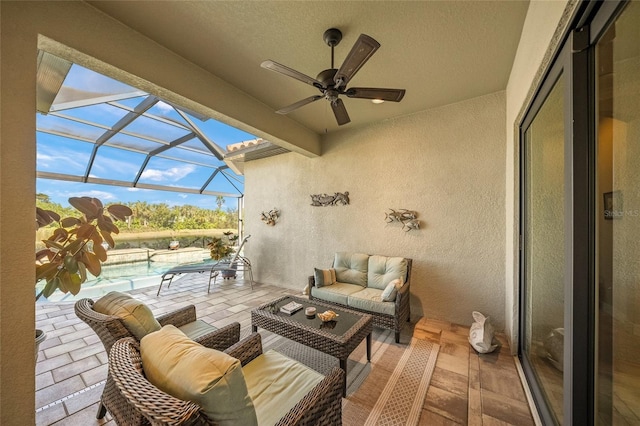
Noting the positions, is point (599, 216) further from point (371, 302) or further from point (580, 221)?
point (371, 302)

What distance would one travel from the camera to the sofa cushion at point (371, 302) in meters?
2.64

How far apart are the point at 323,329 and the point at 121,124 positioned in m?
5.13

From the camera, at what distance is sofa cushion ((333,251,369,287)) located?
3412 mm

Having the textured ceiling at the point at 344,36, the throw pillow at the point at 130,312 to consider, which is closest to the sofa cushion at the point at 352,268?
the textured ceiling at the point at 344,36

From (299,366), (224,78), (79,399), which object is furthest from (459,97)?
(79,399)

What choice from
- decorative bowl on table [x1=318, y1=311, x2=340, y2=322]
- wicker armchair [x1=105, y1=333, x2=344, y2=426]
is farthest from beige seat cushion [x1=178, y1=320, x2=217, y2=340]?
decorative bowl on table [x1=318, y1=311, x2=340, y2=322]

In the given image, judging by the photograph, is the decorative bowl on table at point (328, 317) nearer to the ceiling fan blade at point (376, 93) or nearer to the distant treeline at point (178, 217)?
the ceiling fan blade at point (376, 93)

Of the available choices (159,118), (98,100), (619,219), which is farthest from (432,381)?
(159,118)

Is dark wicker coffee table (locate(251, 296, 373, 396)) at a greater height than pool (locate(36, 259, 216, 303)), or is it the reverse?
dark wicker coffee table (locate(251, 296, 373, 396))

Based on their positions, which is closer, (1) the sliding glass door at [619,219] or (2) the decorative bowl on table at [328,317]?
(1) the sliding glass door at [619,219]

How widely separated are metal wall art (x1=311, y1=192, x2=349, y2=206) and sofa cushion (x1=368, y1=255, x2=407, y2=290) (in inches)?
44.1

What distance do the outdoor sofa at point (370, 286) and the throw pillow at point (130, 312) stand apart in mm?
2058

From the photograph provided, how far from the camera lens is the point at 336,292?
306cm

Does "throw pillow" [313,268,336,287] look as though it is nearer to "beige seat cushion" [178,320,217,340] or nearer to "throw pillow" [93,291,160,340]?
"beige seat cushion" [178,320,217,340]
